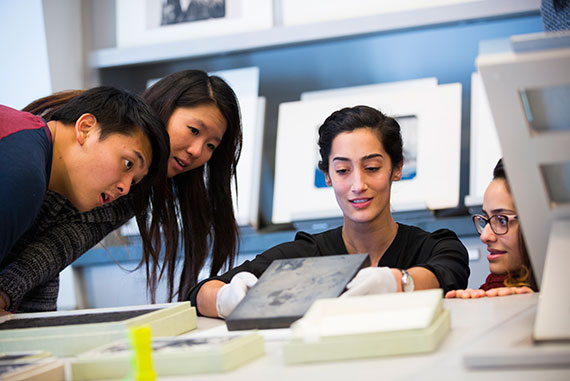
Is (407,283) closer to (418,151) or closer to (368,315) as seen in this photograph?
(368,315)

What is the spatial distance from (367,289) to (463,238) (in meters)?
1.23

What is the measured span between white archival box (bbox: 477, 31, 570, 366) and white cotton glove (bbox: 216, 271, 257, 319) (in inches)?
19.8

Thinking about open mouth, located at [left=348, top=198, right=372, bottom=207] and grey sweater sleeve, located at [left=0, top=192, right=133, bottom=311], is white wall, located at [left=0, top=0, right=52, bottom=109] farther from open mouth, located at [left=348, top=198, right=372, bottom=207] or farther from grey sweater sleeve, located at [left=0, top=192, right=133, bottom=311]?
open mouth, located at [left=348, top=198, right=372, bottom=207]

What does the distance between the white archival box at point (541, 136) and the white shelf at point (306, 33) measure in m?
1.48

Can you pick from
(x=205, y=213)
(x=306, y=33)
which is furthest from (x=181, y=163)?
(x=306, y=33)

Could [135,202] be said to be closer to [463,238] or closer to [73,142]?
[73,142]

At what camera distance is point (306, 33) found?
2252 millimetres

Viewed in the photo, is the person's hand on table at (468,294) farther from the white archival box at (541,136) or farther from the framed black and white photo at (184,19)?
the framed black and white photo at (184,19)

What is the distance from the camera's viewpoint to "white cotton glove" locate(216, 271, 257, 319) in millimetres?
1087

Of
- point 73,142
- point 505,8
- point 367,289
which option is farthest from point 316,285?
point 505,8

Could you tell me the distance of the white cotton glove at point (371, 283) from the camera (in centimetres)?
89

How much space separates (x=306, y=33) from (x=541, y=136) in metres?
1.63

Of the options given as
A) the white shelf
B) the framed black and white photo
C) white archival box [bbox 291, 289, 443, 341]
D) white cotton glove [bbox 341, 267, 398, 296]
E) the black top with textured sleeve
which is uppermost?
the framed black and white photo

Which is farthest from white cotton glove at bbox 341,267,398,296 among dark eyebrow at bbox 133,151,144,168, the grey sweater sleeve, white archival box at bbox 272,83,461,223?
white archival box at bbox 272,83,461,223
